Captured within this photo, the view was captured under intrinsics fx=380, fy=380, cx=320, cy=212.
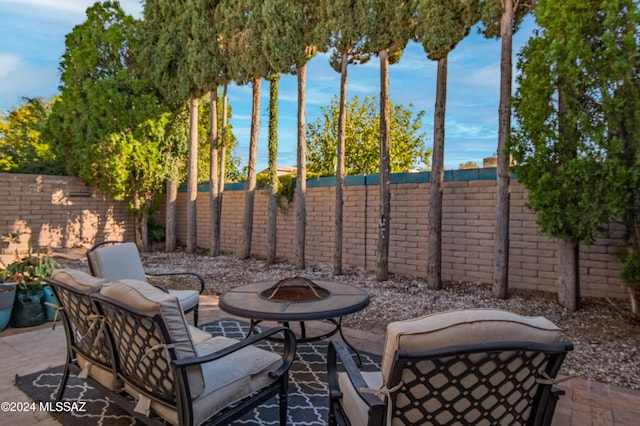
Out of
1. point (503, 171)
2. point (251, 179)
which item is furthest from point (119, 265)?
point (251, 179)

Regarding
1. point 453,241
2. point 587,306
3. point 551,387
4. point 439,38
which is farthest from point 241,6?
point 551,387

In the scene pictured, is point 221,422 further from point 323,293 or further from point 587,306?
point 587,306

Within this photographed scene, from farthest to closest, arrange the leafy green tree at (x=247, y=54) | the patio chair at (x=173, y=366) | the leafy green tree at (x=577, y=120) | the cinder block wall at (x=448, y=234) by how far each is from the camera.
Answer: the leafy green tree at (x=247, y=54)
the cinder block wall at (x=448, y=234)
the leafy green tree at (x=577, y=120)
the patio chair at (x=173, y=366)

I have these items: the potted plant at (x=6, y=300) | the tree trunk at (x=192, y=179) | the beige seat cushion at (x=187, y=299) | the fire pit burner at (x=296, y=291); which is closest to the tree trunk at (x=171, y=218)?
the tree trunk at (x=192, y=179)

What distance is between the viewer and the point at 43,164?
10.6 meters

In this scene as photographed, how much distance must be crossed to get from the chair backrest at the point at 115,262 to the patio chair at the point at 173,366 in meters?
1.50

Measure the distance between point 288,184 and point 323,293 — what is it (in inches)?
212

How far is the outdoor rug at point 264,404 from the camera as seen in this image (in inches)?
95.0

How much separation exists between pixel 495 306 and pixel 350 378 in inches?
159

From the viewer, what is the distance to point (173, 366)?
5.29 feet

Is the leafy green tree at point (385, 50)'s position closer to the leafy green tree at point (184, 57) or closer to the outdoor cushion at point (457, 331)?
the leafy green tree at point (184, 57)

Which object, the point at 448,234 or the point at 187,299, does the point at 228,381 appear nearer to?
the point at 187,299

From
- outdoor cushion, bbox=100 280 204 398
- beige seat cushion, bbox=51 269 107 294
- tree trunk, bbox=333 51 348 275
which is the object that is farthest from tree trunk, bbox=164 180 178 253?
outdoor cushion, bbox=100 280 204 398

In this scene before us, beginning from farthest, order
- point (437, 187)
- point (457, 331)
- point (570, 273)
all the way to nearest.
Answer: point (437, 187), point (570, 273), point (457, 331)
